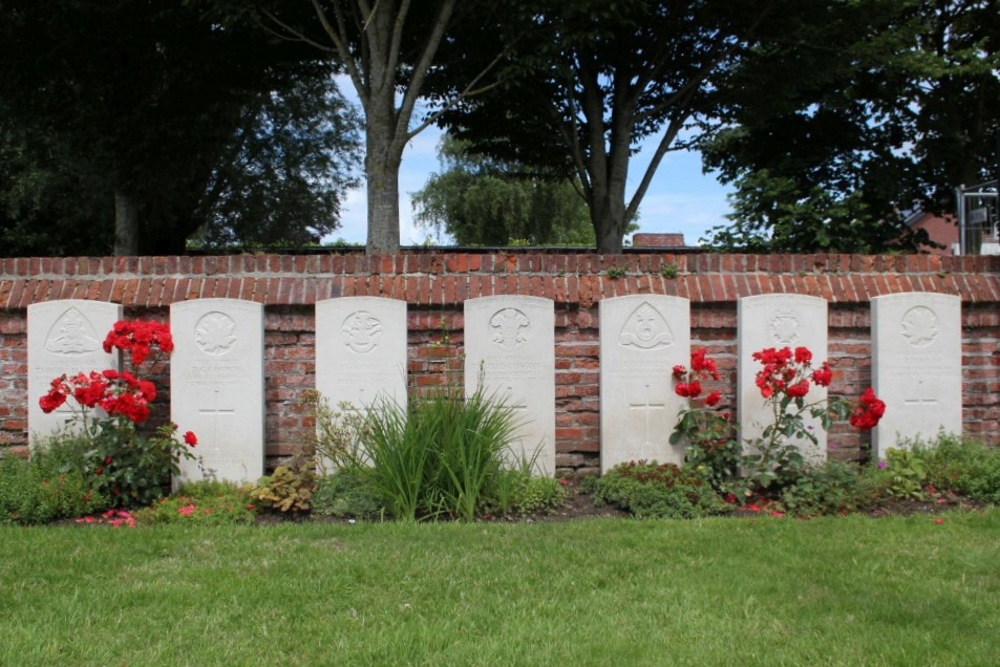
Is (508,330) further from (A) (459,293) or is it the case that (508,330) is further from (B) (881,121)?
(B) (881,121)

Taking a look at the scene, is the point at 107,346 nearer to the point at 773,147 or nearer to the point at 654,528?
the point at 654,528

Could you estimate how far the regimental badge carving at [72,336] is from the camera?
593cm

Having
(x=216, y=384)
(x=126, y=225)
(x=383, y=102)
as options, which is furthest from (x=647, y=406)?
(x=126, y=225)

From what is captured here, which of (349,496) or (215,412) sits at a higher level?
(215,412)

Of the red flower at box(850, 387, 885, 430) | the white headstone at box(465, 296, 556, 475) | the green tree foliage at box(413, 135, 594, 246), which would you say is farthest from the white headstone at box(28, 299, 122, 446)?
the green tree foliage at box(413, 135, 594, 246)

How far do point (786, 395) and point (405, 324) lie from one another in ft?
8.78

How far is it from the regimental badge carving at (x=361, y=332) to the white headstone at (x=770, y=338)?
104 inches

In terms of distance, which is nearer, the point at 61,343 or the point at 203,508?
the point at 203,508

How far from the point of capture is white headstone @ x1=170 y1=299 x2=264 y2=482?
19.2 ft

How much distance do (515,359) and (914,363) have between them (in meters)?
2.99

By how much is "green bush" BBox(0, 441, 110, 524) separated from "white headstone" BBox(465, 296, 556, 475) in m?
2.58

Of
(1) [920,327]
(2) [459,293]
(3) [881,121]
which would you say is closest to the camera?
(1) [920,327]

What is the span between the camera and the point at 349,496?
5398 millimetres

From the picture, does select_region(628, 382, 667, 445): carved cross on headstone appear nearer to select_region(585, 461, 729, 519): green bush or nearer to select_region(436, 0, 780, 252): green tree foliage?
select_region(585, 461, 729, 519): green bush
